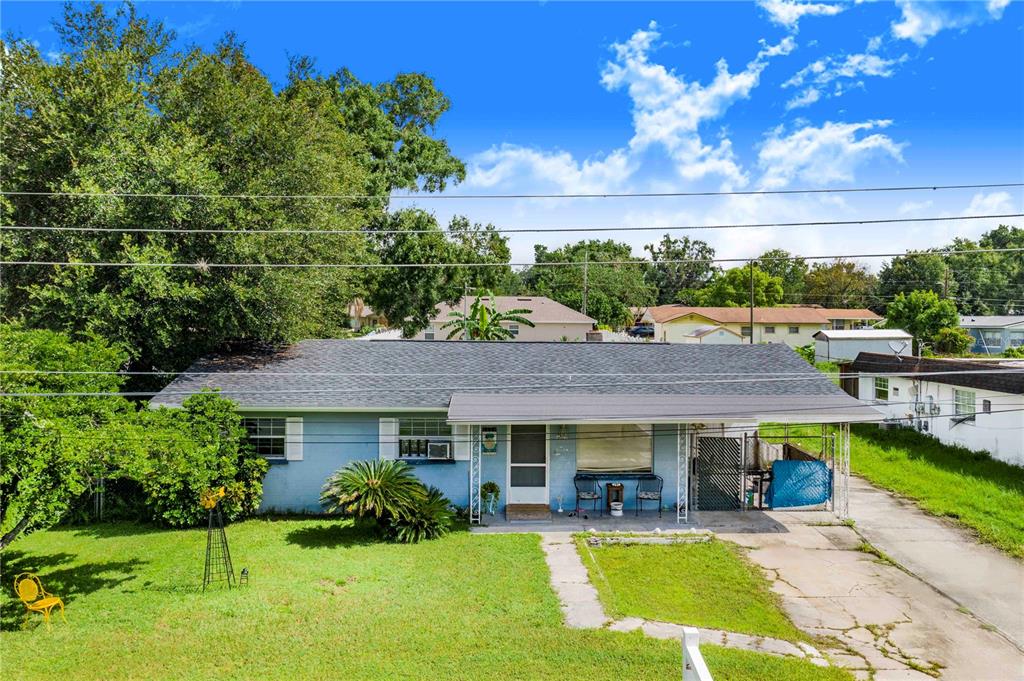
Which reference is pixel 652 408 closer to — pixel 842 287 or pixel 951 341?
pixel 951 341

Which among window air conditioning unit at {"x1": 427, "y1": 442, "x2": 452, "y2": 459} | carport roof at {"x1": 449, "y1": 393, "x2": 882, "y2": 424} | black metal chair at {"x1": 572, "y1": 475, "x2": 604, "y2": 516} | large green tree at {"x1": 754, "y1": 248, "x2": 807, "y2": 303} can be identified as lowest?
black metal chair at {"x1": 572, "y1": 475, "x2": 604, "y2": 516}

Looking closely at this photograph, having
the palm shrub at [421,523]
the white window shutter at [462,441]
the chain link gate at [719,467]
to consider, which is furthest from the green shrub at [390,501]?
the chain link gate at [719,467]

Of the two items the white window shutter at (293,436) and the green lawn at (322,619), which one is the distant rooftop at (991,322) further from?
the white window shutter at (293,436)

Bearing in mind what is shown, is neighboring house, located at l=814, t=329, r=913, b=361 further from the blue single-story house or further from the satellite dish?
the blue single-story house

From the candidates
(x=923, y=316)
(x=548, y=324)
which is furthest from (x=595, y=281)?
(x=923, y=316)

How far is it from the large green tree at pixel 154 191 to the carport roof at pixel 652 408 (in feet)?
15.9

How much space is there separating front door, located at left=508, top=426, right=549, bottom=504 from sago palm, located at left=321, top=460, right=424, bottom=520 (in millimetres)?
2407

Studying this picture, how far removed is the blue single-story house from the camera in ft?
44.7

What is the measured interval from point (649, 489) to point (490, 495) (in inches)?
140

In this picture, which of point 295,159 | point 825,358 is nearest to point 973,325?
point 825,358

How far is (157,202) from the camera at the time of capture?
15047 millimetres

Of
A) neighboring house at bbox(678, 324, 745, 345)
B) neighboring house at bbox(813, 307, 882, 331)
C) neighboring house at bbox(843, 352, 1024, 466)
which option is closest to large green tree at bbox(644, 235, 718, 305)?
neighboring house at bbox(813, 307, 882, 331)

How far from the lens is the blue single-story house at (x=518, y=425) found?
13.6 m

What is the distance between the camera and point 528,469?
14.3m
